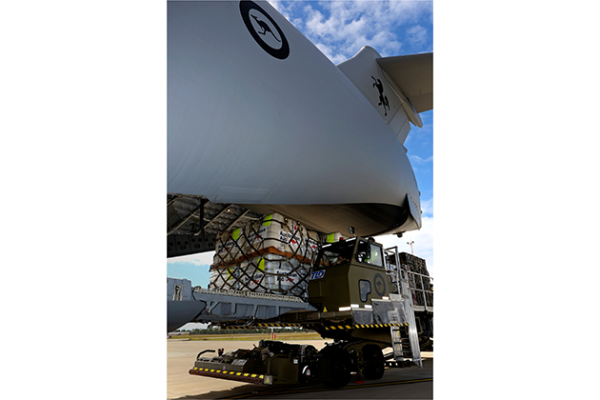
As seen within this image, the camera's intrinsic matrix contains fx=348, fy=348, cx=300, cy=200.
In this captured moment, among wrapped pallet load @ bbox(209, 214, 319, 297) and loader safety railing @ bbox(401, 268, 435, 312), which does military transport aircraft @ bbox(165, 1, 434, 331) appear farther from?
loader safety railing @ bbox(401, 268, 435, 312)

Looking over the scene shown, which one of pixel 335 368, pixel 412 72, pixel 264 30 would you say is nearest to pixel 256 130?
pixel 264 30

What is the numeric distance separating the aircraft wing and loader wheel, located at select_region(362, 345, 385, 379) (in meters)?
10.8

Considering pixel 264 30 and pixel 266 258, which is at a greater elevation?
pixel 264 30

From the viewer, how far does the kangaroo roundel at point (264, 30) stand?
5445 mm

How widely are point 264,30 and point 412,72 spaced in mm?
9905

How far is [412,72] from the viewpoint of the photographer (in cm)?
1398

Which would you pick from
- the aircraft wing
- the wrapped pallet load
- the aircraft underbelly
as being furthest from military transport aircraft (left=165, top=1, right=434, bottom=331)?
the aircraft wing

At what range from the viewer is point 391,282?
7.17 m

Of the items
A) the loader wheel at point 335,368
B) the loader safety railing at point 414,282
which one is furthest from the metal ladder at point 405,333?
the loader wheel at point 335,368

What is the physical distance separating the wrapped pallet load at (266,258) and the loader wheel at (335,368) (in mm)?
2315

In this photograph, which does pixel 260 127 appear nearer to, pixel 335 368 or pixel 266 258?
pixel 266 258
